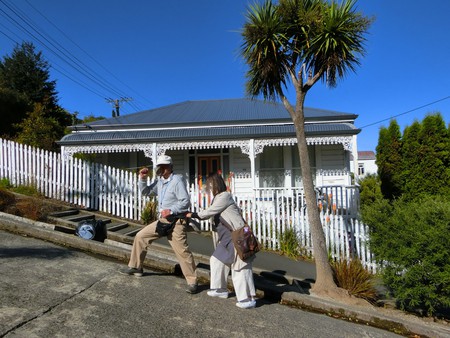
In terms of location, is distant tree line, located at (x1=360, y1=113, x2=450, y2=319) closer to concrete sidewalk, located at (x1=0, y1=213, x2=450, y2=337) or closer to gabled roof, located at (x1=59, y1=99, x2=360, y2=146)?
concrete sidewalk, located at (x1=0, y1=213, x2=450, y2=337)

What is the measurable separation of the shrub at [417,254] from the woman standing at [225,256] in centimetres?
191

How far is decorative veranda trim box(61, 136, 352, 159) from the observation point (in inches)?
482

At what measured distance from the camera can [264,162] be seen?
14297mm

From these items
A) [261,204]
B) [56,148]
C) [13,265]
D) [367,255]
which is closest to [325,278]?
[367,255]

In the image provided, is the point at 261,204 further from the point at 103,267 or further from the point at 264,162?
the point at 264,162

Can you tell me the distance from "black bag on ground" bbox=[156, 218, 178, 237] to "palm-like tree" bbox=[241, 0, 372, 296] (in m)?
2.07

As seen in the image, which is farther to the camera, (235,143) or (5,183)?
(235,143)

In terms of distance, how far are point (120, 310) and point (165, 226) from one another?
1.07 metres

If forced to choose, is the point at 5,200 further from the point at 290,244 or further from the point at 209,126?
the point at 209,126

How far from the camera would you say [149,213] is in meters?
8.73

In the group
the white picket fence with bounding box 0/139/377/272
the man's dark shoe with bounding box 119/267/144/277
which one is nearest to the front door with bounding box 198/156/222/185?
the white picket fence with bounding box 0/139/377/272

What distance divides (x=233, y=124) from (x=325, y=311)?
10277 mm

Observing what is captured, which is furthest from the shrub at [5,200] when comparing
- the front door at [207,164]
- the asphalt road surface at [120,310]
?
the front door at [207,164]

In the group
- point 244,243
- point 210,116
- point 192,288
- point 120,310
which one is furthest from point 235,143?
point 120,310
